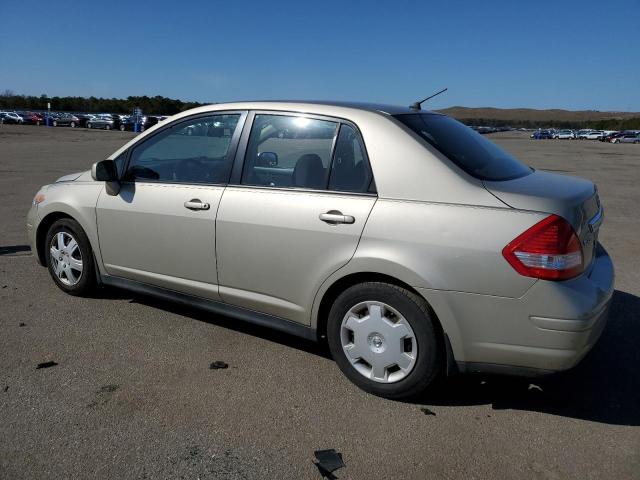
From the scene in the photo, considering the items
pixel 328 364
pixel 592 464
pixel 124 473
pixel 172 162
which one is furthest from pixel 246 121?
pixel 592 464

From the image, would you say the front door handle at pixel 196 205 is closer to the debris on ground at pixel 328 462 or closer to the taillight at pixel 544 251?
the debris on ground at pixel 328 462

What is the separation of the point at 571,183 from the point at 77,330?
143 inches

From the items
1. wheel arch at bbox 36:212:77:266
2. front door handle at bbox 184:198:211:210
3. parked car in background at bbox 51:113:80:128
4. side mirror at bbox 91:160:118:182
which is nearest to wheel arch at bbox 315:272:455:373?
front door handle at bbox 184:198:211:210

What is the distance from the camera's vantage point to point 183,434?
2.94 metres

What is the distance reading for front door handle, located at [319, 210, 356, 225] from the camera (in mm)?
3264

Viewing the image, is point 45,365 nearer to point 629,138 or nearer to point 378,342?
point 378,342

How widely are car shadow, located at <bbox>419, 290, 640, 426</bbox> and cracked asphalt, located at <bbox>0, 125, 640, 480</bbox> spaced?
0.01 m

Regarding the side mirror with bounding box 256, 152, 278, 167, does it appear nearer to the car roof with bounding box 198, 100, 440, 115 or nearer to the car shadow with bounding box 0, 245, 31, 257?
the car roof with bounding box 198, 100, 440, 115

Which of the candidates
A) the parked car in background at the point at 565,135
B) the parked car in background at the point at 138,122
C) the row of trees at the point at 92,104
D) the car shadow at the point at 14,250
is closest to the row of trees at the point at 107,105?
the row of trees at the point at 92,104

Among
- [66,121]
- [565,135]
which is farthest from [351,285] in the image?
[565,135]

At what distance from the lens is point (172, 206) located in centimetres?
404

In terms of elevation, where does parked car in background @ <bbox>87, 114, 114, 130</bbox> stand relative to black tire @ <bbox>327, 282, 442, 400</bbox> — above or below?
above

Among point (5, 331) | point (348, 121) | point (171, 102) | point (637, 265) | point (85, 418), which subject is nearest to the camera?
point (85, 418)

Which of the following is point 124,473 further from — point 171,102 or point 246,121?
point 171,102
